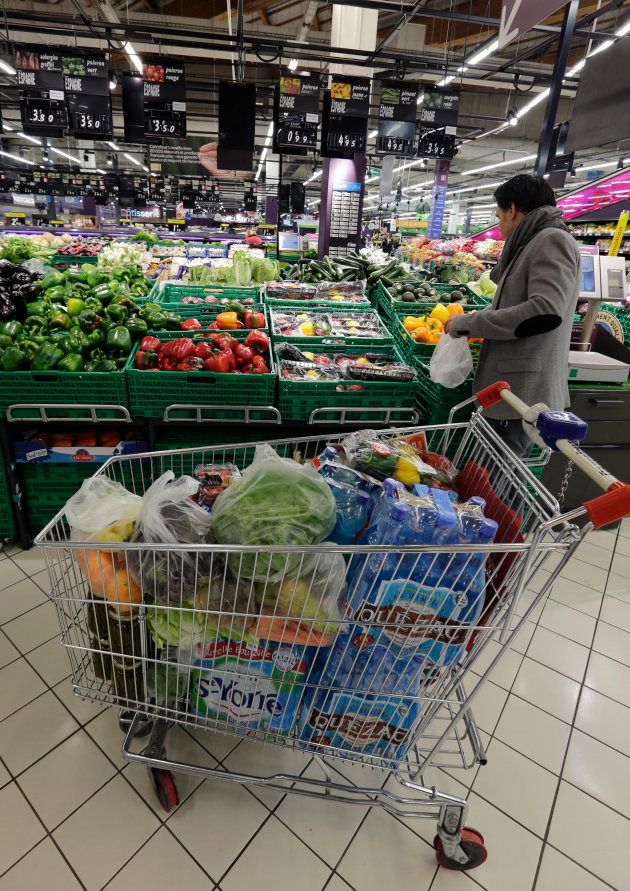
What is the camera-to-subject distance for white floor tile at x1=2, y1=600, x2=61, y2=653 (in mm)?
2568

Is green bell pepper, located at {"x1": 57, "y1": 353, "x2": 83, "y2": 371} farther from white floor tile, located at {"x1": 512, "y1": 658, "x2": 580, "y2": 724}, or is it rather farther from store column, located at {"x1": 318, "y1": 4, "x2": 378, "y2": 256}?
store column, located at {"x1": 318, "y1": 4, "x2": 378, "y2": 256}

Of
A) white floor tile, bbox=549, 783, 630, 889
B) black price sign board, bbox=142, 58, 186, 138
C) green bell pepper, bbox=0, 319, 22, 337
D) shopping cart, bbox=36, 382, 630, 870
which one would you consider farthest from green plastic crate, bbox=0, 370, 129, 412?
black price sign board, bbox=142, 58, 186, 138

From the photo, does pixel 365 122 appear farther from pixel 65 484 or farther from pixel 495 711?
pixel 495 711

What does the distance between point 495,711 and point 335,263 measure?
460 cm

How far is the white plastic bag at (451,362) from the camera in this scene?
286 centimetres

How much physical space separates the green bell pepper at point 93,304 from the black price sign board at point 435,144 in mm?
6557

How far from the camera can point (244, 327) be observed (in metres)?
3.80

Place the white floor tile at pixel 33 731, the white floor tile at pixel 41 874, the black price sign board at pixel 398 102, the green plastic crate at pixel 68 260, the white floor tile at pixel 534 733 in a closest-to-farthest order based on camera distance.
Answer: the white floor tile at pixel 41 874 → the white floor tile at pixel 33 731 → the white floor tile at pixel 534 733 → the green plastic crate at pixel 68 260 → the black price sign board at pixel 398 102

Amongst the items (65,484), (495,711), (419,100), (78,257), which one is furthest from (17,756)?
(419,100)

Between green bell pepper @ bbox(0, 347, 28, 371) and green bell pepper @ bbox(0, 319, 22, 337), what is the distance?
0.30m

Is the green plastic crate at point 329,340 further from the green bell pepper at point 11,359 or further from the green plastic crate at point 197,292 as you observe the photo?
the green bell pepper at point 11,359

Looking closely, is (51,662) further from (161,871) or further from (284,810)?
(284,810)

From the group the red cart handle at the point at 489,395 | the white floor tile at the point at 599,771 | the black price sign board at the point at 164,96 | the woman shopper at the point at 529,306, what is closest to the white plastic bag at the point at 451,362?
the woman shopper at the point at 529,306

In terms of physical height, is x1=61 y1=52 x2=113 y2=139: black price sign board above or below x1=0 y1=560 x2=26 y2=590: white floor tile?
above
